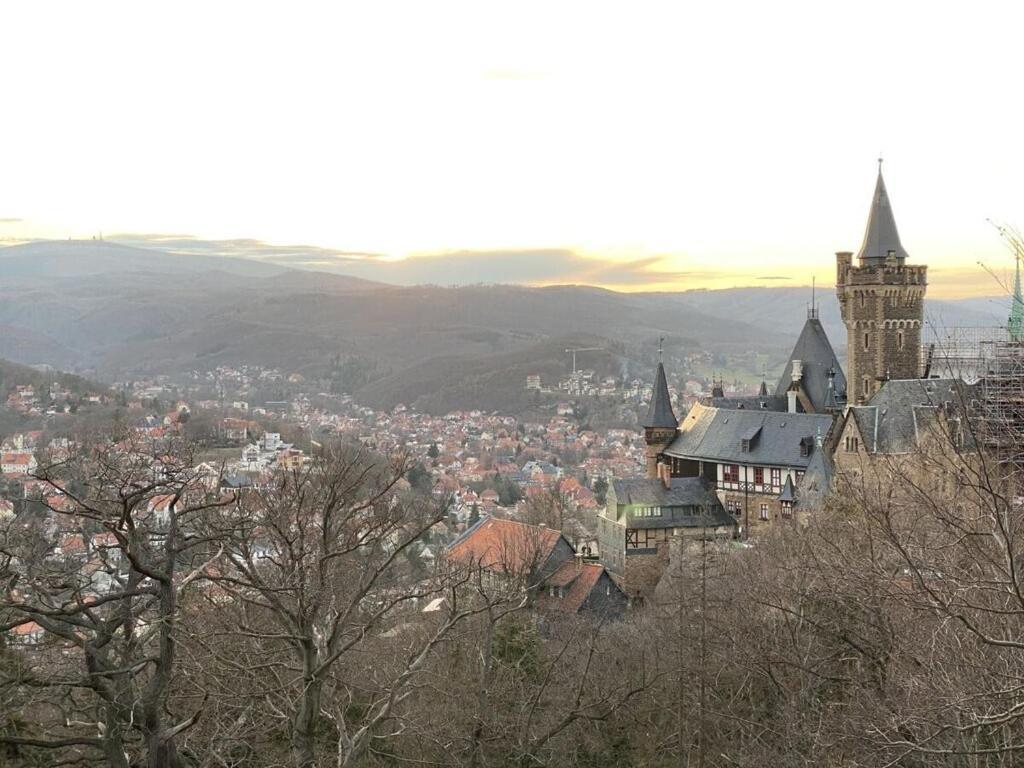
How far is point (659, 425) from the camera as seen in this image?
48406 millimetres

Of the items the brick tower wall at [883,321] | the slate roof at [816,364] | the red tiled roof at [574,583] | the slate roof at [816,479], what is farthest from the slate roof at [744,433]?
the red tiled roof at [574,583]

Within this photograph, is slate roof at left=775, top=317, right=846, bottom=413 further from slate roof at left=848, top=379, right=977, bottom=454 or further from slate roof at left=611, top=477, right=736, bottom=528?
slate roof at left=848, top=379, right=977, bottom=454

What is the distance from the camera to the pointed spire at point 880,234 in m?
44.2

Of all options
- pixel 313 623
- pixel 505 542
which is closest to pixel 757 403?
pixel 505 542

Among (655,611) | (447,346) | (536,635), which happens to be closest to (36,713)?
(536,635)

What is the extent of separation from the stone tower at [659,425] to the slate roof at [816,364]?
256 inches

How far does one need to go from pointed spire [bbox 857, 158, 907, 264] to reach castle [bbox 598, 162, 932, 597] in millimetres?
43

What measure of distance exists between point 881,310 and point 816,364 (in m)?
6.67

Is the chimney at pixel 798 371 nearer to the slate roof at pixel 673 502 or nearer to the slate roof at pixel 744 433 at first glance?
the slate roof at pixel 744 433

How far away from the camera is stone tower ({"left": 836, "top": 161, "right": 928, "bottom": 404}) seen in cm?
4356

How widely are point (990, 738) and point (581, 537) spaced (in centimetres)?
3971

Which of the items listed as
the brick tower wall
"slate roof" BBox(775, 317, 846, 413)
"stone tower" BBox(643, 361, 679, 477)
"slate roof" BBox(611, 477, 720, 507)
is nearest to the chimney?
"slate roof" BBox(775, 317, 846, 413)

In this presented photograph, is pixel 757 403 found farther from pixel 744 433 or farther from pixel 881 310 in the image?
pixel 881 310

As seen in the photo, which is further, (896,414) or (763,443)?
(763,443)
